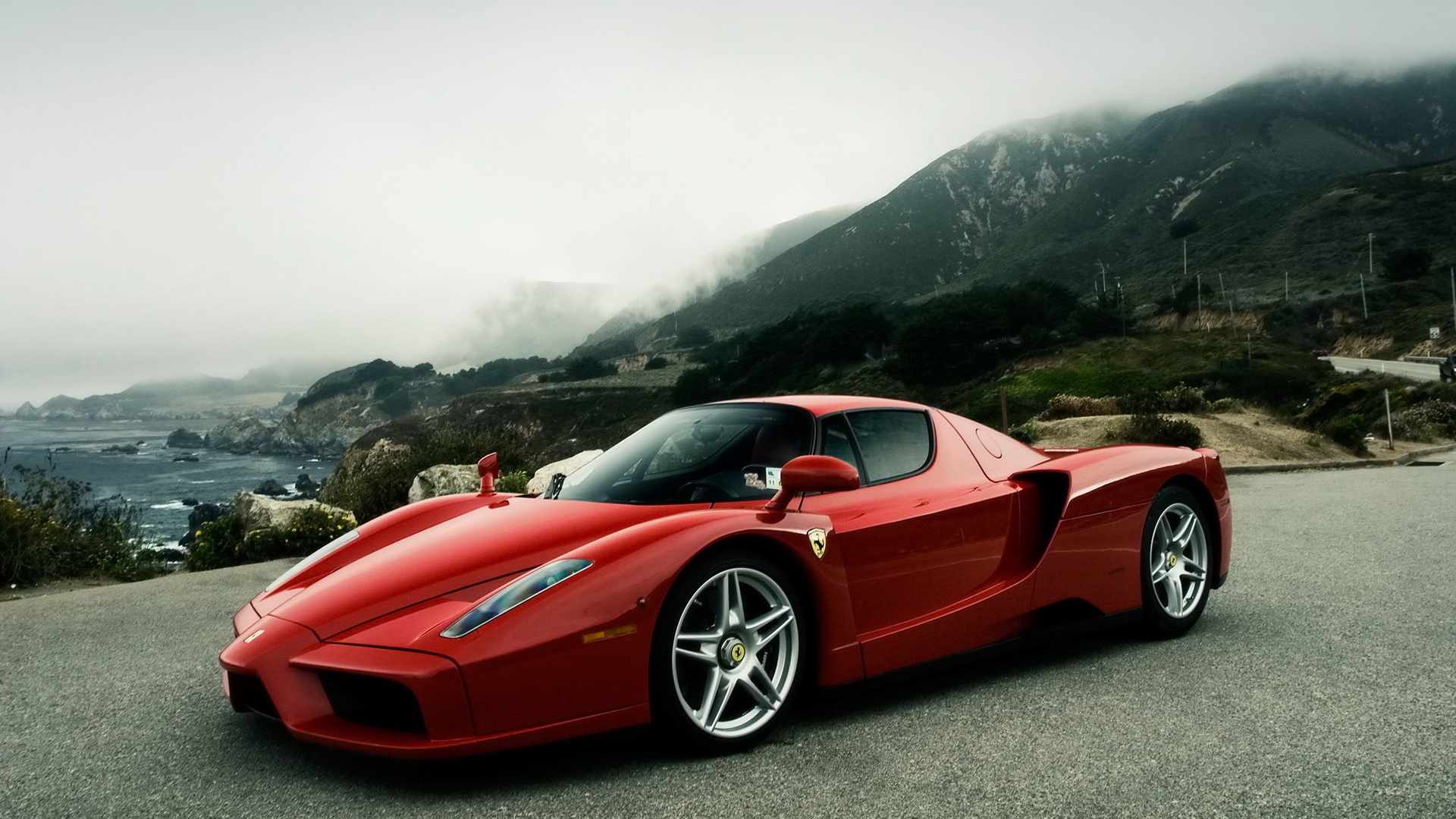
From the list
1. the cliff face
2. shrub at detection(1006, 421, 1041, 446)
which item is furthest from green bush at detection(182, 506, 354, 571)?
the cliff face

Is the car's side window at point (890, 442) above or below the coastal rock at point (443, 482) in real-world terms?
above

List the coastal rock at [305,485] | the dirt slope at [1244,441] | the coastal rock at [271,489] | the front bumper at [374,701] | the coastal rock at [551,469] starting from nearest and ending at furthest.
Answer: the front bumper at [374,701]
the coastal rock at [551,469]
the dirt slope at [1244,441]
the coastal rock at [271,489]
the coastal rock at [305,485]

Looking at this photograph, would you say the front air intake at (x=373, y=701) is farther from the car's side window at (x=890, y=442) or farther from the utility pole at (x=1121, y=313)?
the utility pole at (x=1121, y=313)

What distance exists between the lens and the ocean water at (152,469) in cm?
1333

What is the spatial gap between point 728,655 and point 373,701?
1077 mm

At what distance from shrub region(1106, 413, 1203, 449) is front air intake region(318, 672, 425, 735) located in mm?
17088

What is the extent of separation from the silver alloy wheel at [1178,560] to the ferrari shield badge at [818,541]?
198 cm

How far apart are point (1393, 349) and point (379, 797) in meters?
67.0

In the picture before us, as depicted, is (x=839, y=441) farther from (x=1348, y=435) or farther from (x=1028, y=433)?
(x=1348, y=435)

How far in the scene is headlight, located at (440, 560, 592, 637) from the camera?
2.87 meters

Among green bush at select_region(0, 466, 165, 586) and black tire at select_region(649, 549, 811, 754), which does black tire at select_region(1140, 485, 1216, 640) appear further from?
green bush at select_region(0, 466, 165, 586)

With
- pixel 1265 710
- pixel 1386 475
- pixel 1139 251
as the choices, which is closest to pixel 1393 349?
pixel 1386 475

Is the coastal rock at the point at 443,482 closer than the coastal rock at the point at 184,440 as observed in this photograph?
Yes

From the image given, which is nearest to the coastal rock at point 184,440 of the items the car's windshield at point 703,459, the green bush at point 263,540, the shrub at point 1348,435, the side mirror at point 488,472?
the green bush at point 263,540
